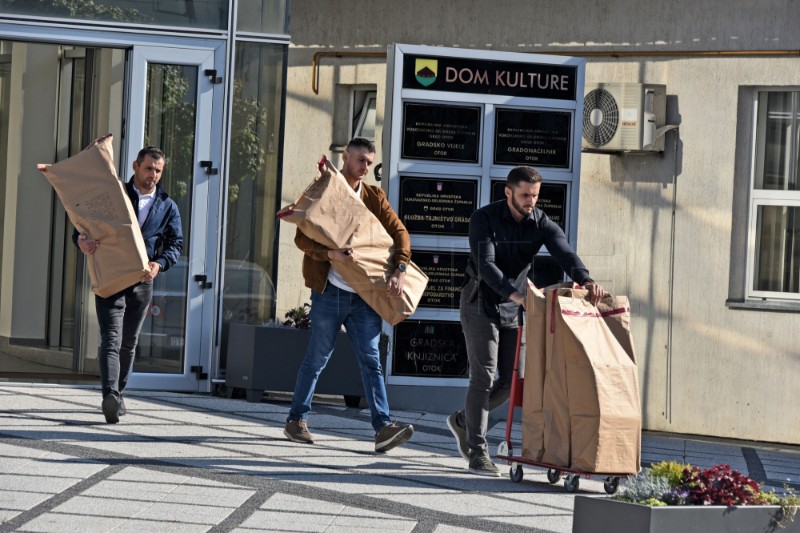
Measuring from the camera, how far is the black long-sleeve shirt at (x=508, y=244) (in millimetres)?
7199

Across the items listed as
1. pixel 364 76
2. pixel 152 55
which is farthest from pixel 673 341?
pixel 152 55

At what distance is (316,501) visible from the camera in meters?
6.18

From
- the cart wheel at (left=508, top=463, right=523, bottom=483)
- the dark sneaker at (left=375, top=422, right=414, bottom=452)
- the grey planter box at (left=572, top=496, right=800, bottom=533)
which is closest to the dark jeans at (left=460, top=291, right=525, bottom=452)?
the cart wheel at (left=508, top=463, right=523, bottom=483)

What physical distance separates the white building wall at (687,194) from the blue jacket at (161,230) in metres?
2.49

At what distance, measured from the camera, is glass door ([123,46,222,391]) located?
10.0 meters

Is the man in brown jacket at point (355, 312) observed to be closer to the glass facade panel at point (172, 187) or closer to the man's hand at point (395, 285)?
the man's hand at point (395, 285)

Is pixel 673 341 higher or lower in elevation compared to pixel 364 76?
lower

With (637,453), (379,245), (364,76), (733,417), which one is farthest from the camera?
(364,76)

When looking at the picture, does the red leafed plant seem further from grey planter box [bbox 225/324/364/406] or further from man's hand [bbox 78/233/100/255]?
grey planter box [bbox 225/324/364/406]

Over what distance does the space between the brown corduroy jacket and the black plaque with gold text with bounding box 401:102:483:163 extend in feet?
5.97

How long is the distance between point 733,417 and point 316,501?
507 cm

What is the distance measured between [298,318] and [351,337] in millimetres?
2239

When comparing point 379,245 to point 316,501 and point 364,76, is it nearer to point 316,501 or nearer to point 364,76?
point 316,501

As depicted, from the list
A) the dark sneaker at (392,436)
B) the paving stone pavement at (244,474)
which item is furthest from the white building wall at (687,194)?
the dark sneaker at (392,436)
